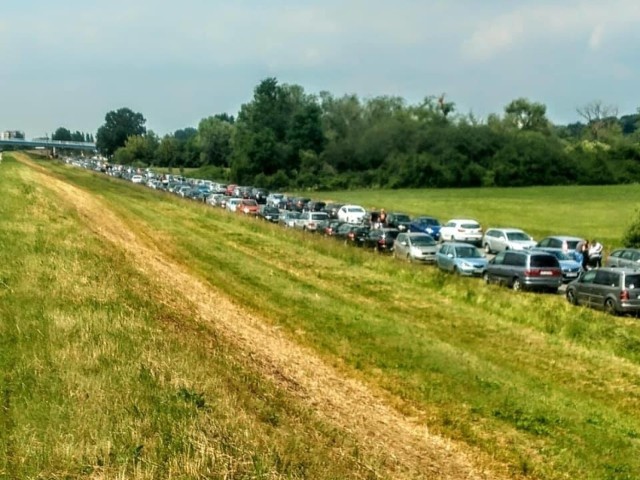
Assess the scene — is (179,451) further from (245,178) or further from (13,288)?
(245,178)

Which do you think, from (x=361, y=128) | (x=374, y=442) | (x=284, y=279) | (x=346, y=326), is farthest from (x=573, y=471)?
→ (x=361, y=128)

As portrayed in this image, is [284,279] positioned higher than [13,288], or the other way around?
[13,288]

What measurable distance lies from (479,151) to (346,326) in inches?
4095

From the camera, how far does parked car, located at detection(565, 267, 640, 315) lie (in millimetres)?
28891

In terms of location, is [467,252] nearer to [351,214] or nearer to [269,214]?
[351,214]

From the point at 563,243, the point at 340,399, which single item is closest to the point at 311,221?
Result: the point at 563,243

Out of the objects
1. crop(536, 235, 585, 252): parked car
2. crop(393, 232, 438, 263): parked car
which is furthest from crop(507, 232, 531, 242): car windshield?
crop(393, 232, 438, 263): parked car

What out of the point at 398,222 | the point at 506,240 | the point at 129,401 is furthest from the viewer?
the point at 398,222

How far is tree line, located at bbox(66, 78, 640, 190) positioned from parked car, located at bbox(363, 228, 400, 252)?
68.3 meters

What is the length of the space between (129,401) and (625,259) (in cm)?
3397

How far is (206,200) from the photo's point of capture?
8406cm

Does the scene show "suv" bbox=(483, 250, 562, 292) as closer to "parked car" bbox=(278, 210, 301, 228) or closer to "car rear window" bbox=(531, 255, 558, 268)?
"car rear window" bbox=(531, 255, 558, 268)

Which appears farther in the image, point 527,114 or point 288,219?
point 527,114

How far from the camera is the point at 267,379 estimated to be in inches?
528
